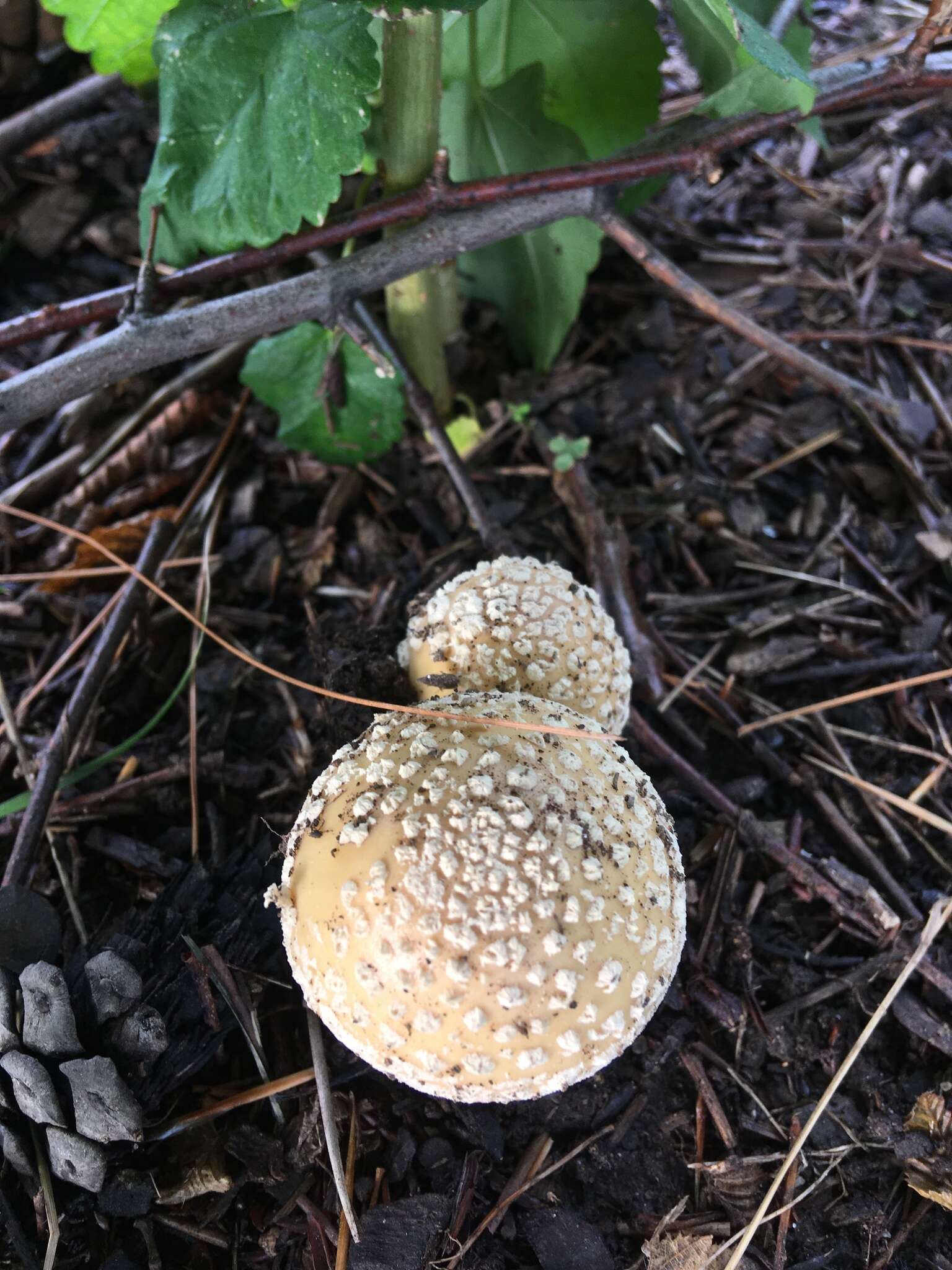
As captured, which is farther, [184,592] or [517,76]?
[184,592]

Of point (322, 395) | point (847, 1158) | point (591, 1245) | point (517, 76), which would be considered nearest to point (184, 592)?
point (322, 395)

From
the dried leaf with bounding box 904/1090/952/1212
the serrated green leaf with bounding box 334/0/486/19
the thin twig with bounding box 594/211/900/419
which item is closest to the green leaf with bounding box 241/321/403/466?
the thin twig with bounding box 594/211/900/419

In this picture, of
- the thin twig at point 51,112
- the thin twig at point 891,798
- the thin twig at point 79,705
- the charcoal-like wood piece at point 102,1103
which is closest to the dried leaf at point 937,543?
the thin twig at point 891,798

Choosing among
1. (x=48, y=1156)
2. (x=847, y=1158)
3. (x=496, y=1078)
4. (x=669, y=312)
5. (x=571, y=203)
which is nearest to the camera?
(x=496, y=1078)

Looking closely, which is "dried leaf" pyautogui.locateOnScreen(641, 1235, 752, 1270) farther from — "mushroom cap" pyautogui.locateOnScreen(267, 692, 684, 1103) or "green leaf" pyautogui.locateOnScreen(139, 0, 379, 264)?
"green leaf" pyautogui.locateOnScreen(139, 0, 379, 264)

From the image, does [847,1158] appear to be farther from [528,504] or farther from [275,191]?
[275,191]

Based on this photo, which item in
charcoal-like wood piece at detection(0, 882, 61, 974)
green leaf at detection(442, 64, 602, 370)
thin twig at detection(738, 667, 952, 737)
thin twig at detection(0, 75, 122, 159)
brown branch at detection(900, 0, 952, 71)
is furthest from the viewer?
thin twig at detection(0, 75, 122, 159)

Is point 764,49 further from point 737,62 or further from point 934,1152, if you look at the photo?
point 934,1152
